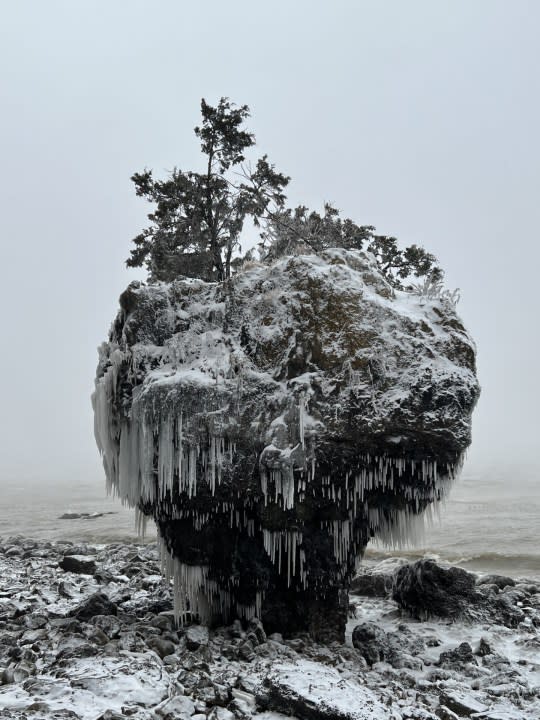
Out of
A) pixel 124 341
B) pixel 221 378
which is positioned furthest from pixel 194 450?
pixel 124 341

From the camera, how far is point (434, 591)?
815 cm

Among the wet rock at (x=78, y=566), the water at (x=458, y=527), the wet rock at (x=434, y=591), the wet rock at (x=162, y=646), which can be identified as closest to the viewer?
the wet rock at (x=162, y=646)

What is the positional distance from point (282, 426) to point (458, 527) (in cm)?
1582

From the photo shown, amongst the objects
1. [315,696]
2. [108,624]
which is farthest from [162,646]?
[315,696]

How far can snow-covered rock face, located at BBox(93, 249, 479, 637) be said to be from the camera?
659 centimetres

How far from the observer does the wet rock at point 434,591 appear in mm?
8062

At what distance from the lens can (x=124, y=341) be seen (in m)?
7.47

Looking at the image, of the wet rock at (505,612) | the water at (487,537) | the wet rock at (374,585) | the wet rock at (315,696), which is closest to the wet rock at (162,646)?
the wet rock at (315,696)

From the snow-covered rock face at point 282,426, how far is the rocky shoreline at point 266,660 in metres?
0.85

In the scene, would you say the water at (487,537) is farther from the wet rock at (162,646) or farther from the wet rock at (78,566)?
the wet rock at (78,566)

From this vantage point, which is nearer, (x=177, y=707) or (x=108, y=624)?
(x=177, y=707)

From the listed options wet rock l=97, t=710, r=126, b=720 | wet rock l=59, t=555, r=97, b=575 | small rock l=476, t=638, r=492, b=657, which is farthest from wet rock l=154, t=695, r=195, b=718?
wet rock l=59, t=555, r=97, b=575

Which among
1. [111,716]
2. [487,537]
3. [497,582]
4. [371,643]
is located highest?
[111,716]

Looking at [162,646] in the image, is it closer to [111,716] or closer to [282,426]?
[111,716]
